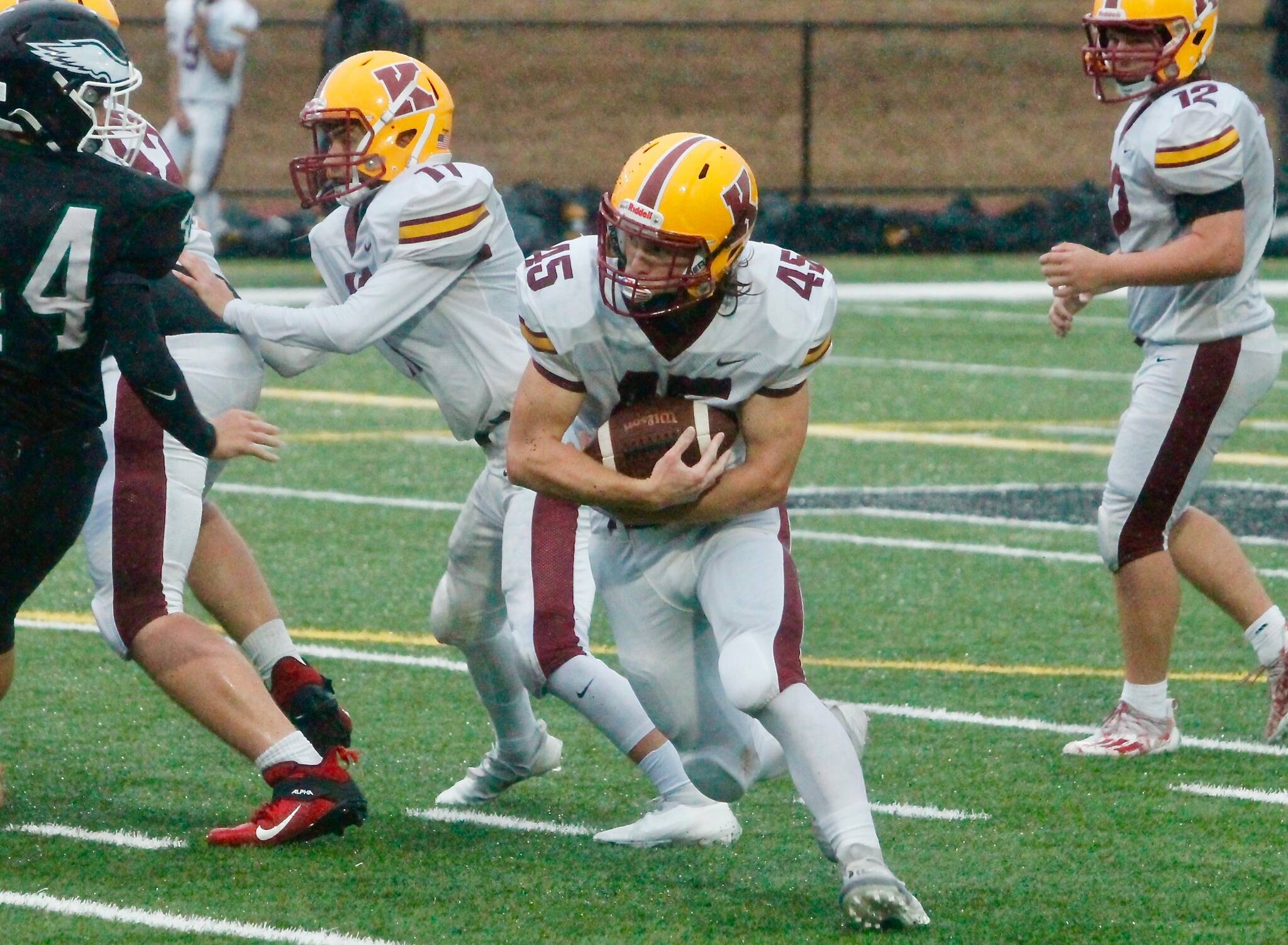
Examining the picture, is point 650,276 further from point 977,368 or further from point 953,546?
point 977,368

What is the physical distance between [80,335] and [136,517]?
1.59 ft

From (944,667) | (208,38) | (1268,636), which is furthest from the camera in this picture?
(208,38)

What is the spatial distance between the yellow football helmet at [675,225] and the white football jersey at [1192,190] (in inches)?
56.0

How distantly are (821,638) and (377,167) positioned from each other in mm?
2127

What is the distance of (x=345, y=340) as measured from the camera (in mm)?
4781

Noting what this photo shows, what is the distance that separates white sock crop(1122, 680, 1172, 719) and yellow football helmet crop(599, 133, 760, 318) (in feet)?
5.61

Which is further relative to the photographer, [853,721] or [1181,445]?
[1181,445]

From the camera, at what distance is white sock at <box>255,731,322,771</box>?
445cm

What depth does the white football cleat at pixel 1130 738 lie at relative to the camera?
5258 mm

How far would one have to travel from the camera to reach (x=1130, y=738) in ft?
17.4

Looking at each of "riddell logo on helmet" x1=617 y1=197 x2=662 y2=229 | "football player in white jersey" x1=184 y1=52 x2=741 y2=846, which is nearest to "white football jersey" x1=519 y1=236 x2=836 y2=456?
"riddell logo on helmet" x1=617 y1=197 x2=662 y2=229

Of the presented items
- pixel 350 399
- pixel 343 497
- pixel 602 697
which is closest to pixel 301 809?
pixel 602 697

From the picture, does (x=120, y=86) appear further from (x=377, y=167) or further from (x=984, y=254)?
(x=984, y=254)

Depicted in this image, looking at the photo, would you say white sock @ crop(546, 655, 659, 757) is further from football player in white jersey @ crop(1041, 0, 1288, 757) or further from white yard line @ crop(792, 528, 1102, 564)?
white yard line @ crop(792, 528, 1102, 564)
